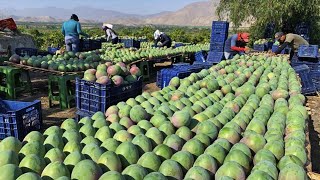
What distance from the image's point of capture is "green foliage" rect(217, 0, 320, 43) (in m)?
19.0

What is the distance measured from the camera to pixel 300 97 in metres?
4.86

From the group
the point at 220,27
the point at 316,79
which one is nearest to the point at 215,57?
the point at 220,27

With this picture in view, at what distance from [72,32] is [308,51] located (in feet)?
27.3

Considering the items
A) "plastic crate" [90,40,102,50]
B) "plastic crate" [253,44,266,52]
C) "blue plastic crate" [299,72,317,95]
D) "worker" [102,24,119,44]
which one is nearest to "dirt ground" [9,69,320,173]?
"blue plastic crate" [299,72,317,95]

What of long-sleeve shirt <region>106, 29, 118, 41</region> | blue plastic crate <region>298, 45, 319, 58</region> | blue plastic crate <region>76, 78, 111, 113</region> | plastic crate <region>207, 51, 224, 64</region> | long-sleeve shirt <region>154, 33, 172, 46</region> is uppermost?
long-sleeve shirt <region>106, 29, 118, 41</region>

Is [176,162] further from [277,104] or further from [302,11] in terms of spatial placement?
[302,11]

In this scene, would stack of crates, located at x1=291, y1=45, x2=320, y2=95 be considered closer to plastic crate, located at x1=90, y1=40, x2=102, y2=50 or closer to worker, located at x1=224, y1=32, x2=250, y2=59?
worker, located at x1=224, y1=32, x2=250, y2=59

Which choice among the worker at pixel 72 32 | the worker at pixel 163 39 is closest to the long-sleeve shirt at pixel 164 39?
the worker at pixel 163 39

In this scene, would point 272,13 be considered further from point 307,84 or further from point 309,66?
point 307,84

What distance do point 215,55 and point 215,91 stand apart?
5.96m

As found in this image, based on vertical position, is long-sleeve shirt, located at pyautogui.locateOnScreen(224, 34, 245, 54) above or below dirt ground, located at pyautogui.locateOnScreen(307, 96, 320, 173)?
above

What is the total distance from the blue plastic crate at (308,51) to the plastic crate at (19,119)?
9231 millimetres

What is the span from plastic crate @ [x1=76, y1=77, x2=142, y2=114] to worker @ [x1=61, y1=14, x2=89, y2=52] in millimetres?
5628

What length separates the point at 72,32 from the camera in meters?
10.7
